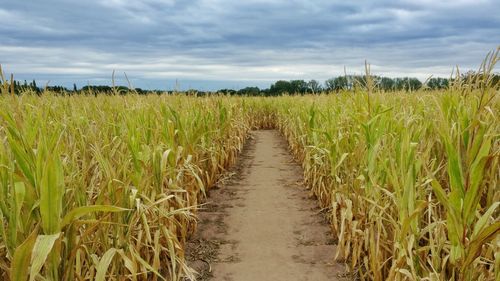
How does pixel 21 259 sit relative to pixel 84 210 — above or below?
below

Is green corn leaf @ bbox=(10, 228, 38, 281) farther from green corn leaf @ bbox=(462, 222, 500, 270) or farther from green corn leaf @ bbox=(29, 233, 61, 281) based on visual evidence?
green corn leaf @ bbox=(462, 222, 500, 270)

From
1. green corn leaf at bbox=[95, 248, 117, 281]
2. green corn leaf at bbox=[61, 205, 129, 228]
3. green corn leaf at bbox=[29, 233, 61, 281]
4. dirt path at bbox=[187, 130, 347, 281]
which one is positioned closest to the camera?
green corn leaf at bbox=[29, 233, 61, 281]

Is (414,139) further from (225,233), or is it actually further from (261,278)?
(225,233)

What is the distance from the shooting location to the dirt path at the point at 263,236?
369cm

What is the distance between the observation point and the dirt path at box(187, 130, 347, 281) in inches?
145

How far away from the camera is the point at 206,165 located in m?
6.38

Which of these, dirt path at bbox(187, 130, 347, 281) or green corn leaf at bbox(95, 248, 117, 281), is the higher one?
green corn leaf at bbox(95, 248, 117, 281)

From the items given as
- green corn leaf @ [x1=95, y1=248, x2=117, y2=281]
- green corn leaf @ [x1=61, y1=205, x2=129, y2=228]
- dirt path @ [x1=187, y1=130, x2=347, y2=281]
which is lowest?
dirt path @ [x1=187, y1=130, x2=347, y2=281]

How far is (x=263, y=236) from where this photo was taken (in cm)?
451

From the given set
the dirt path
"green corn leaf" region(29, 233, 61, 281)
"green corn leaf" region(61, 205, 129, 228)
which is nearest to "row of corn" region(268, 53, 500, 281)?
the dirt path

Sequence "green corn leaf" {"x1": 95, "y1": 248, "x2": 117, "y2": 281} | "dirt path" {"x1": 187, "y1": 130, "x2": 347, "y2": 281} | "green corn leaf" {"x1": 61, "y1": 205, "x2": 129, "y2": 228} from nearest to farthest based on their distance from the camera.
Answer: "green corn leaf" {"x1": 61, "y1": 205, "x2": 129, "y2": 228} → "green corn leaf" {"x1": 95, "y1": 248, "x2": 117, "y2": 281} → "dirt path" {"x1": 187, "y1": 130, "x2": 347, "y2": 281}

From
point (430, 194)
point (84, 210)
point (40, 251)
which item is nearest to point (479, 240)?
point (430, 194)

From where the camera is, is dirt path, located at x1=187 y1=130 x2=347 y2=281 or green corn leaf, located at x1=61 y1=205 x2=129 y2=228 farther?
dirt path, located at x1=187 y1=130 x2=347 y2=281

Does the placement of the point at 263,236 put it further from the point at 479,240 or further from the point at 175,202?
the point at 479,240
